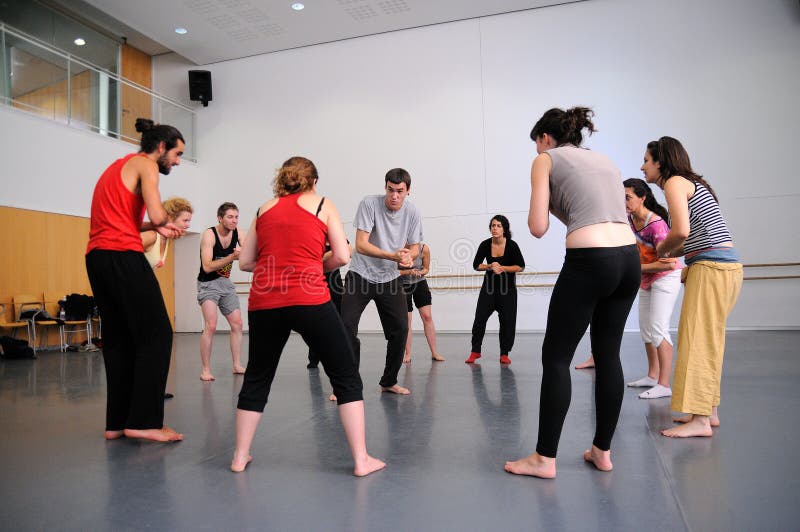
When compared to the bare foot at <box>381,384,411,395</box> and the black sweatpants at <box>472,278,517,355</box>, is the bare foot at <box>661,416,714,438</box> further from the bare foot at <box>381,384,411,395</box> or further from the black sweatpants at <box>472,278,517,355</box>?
the black sweatpants at <box>472,278,517,355</box>

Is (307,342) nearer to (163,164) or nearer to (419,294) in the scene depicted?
(163,164)

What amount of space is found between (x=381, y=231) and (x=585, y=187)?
1804 mm

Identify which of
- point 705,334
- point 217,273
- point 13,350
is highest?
point 217,273

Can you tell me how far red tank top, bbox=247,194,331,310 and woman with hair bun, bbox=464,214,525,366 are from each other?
3.52 metres

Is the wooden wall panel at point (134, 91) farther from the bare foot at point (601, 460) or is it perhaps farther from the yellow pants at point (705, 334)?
the bare foot at point (601, 460)

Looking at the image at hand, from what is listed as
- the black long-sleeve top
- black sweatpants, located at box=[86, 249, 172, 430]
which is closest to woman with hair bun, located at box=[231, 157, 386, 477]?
black sweatpants, located at box=[86, 249, 172, 430]

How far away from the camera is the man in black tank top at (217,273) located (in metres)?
4.57

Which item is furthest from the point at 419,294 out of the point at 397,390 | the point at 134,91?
the point at 134,91

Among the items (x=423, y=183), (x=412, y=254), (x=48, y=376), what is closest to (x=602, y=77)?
Answer: (x=423, y=183)

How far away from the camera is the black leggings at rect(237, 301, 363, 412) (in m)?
2.16

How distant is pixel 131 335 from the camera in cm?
279

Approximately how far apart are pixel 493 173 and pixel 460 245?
4.18ft

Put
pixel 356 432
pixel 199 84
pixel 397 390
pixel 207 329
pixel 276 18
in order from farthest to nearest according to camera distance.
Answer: pixel 199 84
pixel 276 18
pixel 207 329
pixel 397 390
pixel 356 432

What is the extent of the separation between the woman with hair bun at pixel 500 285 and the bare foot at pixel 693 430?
2.70m
